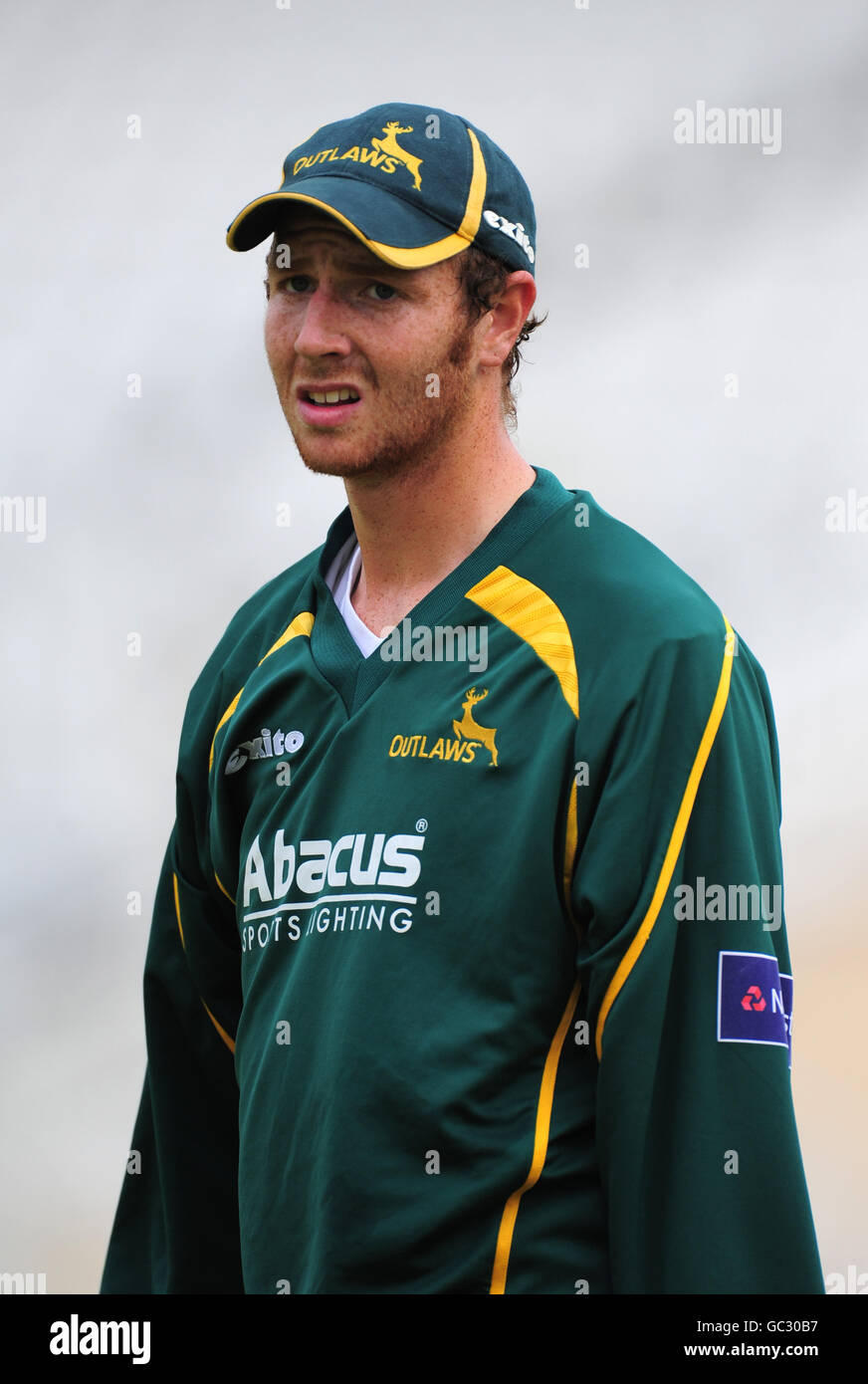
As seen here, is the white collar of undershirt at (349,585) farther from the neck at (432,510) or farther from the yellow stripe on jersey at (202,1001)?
the yellow stripe on jersey at (202,1001)

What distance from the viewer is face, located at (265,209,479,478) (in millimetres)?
1745

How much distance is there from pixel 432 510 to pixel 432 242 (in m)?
0.29

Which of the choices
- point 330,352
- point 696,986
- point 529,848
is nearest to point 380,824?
point 529,848

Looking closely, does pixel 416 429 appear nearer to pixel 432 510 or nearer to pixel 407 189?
pixel 432 510

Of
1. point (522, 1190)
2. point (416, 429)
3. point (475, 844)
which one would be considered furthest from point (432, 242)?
point (522, 1190)

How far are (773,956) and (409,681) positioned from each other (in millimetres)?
479

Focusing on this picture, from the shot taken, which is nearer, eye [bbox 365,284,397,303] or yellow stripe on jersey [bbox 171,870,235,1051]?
eye [bbox 365,284,397,303]

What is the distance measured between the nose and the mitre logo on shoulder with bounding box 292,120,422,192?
15 cm

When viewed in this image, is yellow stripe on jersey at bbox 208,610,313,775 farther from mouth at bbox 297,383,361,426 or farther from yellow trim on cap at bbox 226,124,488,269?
yellow trim on cap at bbox 226,124,488,269

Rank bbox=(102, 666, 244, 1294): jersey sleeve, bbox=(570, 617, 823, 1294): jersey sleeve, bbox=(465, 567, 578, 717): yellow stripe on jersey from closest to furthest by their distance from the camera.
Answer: bbox=(570, 617, 823, 1294): jersey sleeve, bbox=(465, 567, 578, 717): yellow stripe on jersey, bbox=(102, 666, 244, 1294): jersey sleeve

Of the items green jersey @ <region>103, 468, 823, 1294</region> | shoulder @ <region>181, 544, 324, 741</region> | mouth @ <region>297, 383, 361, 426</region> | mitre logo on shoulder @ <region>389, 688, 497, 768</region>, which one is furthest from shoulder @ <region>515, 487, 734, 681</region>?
shoulder @ <region>181, 544, 324, 741</region>

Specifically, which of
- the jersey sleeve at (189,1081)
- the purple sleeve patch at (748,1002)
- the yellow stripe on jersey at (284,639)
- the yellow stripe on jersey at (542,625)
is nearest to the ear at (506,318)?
the yellow stripe on jersey at (542,625)
